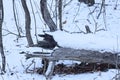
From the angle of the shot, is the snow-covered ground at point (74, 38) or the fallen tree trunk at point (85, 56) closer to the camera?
the fallen tree trunk at point (85, 56)

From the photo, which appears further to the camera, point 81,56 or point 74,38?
point 74,38

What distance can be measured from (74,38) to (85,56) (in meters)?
0.54

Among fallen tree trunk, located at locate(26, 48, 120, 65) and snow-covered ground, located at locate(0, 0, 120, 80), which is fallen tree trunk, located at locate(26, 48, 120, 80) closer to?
fallen tree trunk, located at locate(26, 48, 120, 65)

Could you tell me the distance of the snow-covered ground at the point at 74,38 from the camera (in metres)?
6.11

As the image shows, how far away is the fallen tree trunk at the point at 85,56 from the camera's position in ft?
19.5

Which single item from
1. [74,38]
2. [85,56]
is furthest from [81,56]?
[74,38]

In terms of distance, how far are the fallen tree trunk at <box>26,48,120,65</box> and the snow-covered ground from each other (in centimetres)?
10

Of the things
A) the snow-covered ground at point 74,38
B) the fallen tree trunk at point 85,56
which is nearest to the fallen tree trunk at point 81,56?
the fallen tree trunk at point 85,56

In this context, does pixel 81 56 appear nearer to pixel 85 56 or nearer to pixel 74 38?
pixel 85 56

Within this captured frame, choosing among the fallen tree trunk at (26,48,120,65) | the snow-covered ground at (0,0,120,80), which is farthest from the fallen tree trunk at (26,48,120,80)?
the snow-covered ground at (0,0,120,80)

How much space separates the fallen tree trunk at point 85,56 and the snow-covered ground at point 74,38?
0.10 metres

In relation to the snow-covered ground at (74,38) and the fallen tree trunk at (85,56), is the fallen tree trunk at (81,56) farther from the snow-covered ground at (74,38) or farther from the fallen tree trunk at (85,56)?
the snow-covered ground at (74,38)

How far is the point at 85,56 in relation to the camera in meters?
6.00

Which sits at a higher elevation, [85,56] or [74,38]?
[74,38]
